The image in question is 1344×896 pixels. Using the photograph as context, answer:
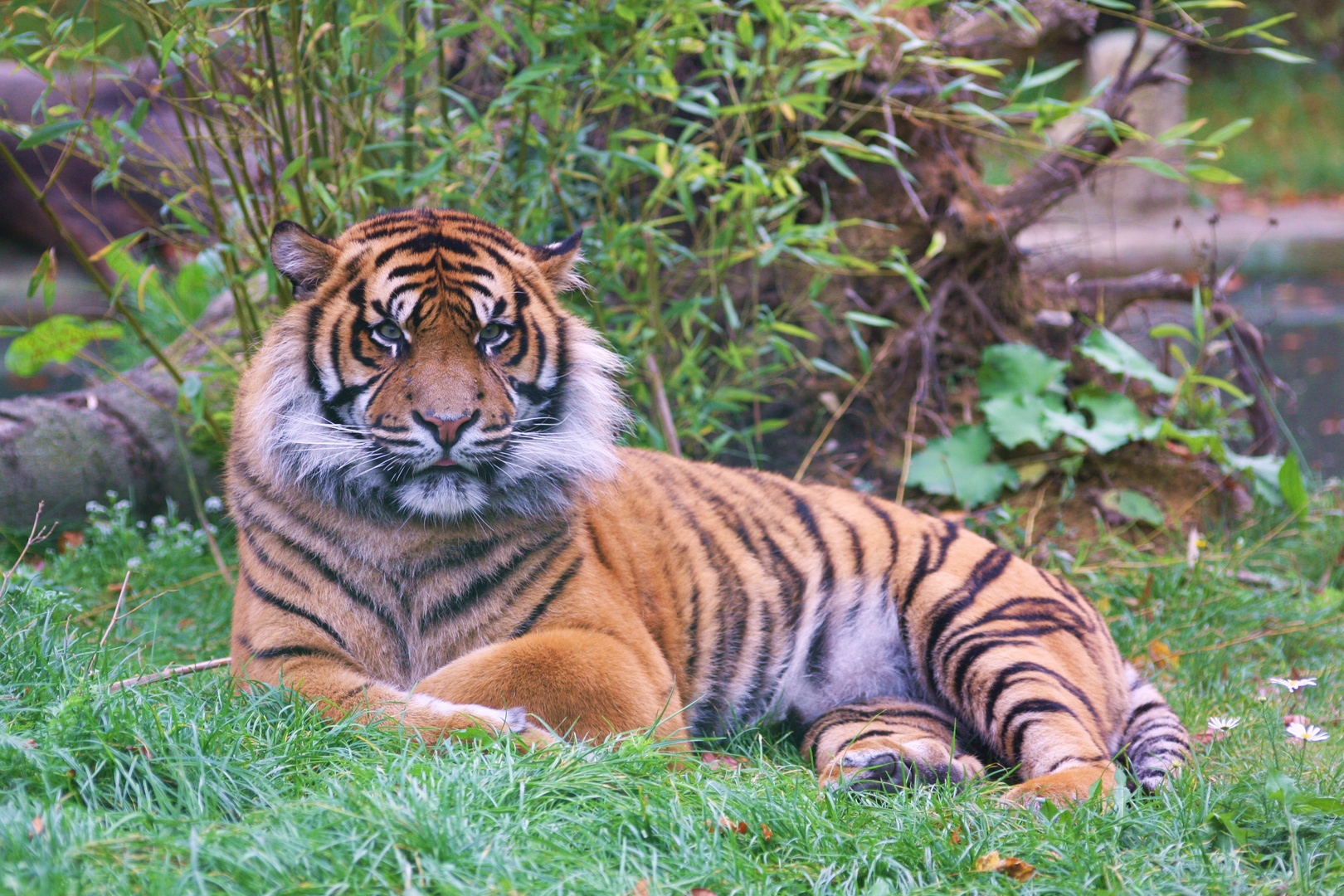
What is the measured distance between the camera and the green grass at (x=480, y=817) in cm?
182

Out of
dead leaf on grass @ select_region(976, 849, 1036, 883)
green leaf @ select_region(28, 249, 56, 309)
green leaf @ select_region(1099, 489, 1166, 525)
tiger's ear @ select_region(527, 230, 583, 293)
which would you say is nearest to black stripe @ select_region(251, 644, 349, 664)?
tiger's ear @ select_region(527, 230, 583, 293)

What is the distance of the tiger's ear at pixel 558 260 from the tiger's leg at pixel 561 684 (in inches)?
39.4

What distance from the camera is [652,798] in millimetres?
2230

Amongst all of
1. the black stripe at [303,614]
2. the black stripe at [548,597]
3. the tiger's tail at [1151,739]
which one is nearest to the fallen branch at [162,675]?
the black stripe at [303,614]

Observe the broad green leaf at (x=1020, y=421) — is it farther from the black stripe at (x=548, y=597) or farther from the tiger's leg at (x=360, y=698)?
the tiger's leg at (x=360, y=698)

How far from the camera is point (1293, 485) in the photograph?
4668 mm

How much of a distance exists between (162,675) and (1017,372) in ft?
12.8

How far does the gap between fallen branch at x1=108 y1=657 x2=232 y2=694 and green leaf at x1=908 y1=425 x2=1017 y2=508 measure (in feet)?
10.1

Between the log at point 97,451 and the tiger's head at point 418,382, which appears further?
the log at point 97,451

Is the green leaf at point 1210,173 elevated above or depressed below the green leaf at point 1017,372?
above

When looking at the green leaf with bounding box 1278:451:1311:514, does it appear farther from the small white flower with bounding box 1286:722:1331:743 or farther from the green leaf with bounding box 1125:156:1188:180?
the small white flower with bounding box 1286:722:1331:743

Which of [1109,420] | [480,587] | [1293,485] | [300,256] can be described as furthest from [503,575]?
[1293,485]

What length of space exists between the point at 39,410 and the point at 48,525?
52cm

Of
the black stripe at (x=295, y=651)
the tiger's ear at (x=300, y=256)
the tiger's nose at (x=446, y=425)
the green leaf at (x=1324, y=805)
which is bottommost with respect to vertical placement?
the green leaf at (x=1324, y=805)
